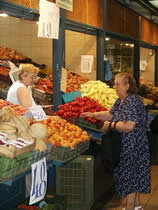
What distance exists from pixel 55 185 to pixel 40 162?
1.96m

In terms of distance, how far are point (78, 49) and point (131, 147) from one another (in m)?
2.60

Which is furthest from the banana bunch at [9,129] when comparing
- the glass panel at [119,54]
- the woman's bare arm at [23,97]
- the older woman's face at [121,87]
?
the glass panel at [119,54]

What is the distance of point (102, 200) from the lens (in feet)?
15.8

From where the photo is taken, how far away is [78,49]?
607cm

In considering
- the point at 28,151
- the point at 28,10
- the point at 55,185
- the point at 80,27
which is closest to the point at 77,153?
the point at 28,151

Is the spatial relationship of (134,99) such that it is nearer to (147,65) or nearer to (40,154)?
(40,154)

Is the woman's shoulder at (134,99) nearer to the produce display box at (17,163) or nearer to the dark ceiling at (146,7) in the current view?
the produce display box at (17,163)

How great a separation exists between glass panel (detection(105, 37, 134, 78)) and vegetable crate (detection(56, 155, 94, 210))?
318 cm

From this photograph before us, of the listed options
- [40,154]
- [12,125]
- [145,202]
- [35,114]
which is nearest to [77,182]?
[35,114]

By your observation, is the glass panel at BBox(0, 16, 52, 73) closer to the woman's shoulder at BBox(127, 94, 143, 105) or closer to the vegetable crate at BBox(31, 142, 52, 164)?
the woman's shoulder at BBox(127, 94, 143, 105)

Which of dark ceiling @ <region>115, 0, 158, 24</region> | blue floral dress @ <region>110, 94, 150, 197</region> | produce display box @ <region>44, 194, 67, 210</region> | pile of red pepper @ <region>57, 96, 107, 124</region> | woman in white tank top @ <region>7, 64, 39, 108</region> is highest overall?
dark ceiling @ <region>115, 0, 158, 24</region>

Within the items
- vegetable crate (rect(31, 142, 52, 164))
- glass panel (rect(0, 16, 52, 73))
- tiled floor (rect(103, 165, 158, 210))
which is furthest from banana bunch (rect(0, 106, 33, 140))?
glass panel (rect(0, 16, 52, 73))

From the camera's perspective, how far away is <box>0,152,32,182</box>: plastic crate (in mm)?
2297

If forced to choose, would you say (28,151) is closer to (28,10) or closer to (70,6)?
(28,10)
